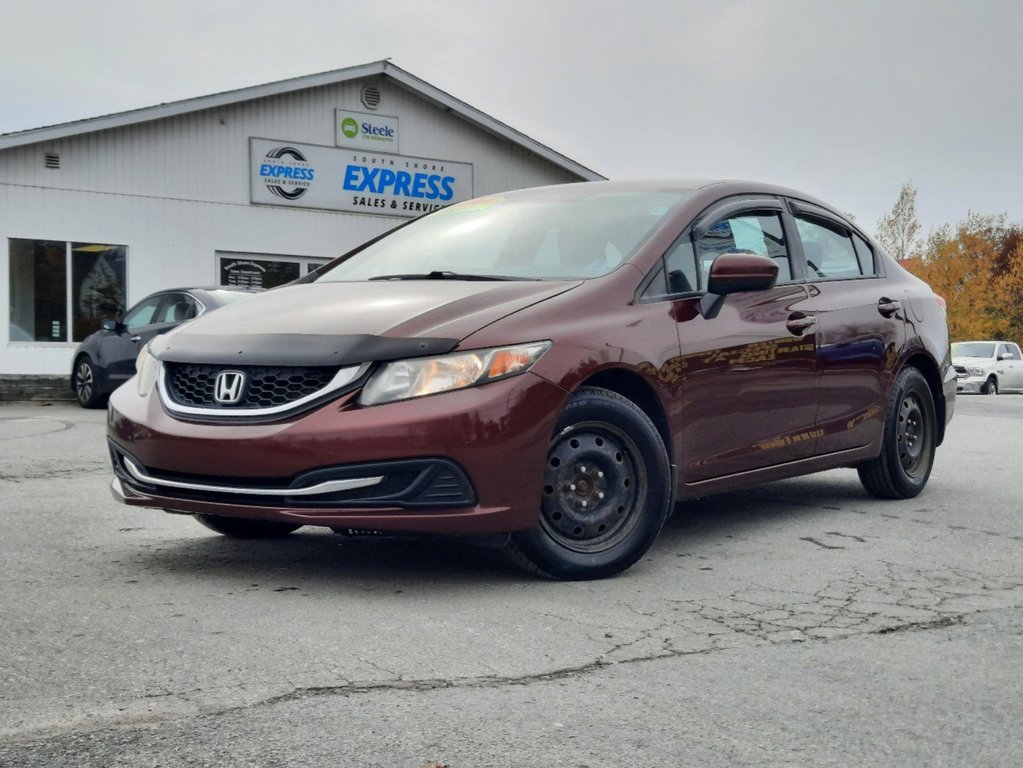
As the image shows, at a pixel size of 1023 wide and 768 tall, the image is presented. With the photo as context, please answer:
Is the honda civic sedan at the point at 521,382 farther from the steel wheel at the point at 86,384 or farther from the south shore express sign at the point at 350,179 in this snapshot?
the south shore express sign at the point at 350,179

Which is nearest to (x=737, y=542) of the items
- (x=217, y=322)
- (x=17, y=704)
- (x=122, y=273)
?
(x=217, y=322)

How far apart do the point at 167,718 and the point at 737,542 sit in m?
3.22

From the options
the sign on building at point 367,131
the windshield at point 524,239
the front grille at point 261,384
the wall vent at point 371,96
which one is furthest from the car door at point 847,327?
the wall vent at point 371,96

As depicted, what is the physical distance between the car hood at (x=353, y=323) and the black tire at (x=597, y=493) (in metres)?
0.50

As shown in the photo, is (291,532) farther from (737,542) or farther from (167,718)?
(167,718)

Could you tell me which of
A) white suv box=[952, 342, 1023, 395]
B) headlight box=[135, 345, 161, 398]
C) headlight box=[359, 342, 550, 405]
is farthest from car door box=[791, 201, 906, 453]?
white suv box=[952, 342, 1023, 395]

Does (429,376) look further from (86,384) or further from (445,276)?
(86,384)

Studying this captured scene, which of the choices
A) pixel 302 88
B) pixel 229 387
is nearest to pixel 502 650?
pixel 229 387

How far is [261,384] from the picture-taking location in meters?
4.42

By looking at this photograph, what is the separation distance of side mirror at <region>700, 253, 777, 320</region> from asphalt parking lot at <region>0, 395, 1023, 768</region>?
1066 mm

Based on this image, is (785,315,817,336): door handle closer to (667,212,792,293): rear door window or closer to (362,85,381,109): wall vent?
(667,212,792,293): rear door window

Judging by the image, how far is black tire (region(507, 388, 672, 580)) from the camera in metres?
4.58

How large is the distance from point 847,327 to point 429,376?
2789 millimetres

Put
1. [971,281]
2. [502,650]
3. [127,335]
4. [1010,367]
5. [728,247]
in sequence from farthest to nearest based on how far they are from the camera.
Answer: [971,281]
[1010,367]
[127,335]
[728,247]
[502,650]
